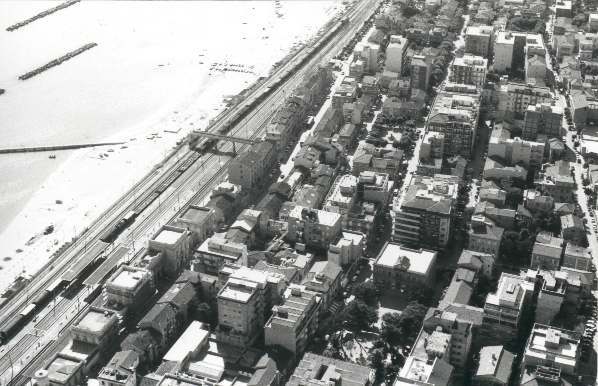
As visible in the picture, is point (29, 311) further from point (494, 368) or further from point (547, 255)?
point (547, 255)

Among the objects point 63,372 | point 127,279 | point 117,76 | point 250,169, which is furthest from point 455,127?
point 63,372

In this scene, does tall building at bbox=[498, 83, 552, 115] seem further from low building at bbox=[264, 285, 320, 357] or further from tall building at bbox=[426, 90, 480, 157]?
low building at bbox=[264, 285, 320, 357]

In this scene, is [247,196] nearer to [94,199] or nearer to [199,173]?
[199,173]

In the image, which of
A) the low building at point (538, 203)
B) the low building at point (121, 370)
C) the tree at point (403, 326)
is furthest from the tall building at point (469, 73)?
the low building at point (121, 370)

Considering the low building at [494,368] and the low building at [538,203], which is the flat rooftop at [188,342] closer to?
the low building at [494,368]

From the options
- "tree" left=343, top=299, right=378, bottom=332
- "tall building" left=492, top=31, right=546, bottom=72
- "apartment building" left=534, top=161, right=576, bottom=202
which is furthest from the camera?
"tall building" left=492, top=31, right=546, bottom=72

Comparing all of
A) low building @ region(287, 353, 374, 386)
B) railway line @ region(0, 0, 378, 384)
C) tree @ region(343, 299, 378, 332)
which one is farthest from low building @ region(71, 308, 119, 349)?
tree @ region(343, 299, 378, 332)
